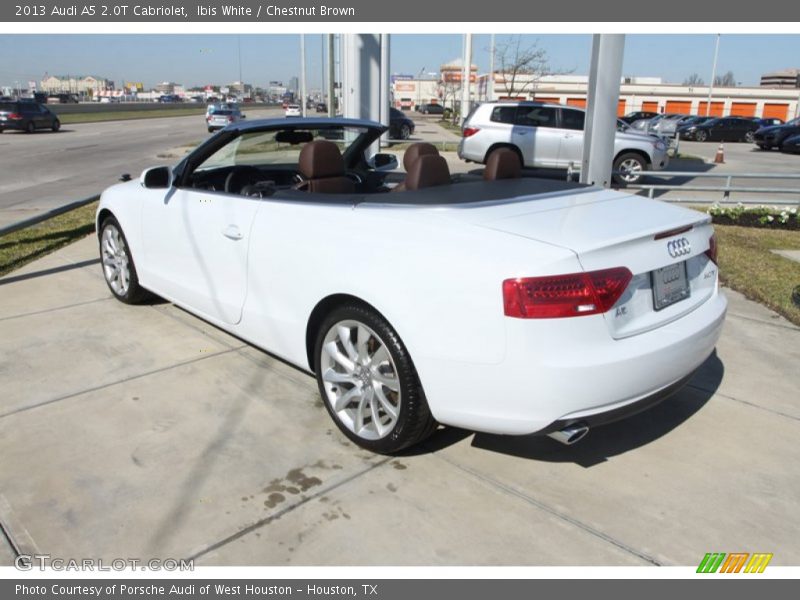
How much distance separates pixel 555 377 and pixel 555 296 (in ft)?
1.06

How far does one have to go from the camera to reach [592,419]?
275 cm

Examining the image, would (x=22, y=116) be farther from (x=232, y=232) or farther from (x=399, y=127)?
(x=232, y=232)

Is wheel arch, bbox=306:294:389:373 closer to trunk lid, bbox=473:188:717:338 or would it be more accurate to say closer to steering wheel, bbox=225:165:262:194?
trunk lid, bbox=473:188:717:338

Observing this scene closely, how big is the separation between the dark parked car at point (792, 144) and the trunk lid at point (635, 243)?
95.7ft

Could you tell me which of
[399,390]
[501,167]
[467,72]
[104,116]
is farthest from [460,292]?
[104,116]

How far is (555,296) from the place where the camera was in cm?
260

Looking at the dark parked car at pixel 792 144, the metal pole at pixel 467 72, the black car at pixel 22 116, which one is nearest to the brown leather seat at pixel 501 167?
the dark parked car at pixel 792 144

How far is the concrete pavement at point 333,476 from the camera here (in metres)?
2.66

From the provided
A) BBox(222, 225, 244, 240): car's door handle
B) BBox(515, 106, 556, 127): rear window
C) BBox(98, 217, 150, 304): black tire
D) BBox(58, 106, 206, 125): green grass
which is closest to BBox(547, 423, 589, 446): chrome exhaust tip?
BBox(222, 225, 244, 240): car's door handle

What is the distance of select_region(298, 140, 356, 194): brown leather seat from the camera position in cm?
400

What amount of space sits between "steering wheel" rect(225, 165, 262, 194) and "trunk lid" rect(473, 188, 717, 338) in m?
2.10
